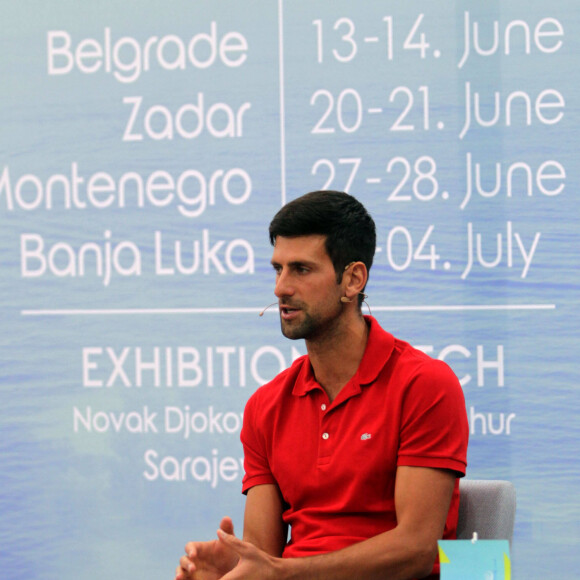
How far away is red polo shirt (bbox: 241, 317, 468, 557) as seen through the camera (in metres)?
1.79

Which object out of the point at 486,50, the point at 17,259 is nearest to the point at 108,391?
the point at 17,259

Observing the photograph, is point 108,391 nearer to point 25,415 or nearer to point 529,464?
point 25,415

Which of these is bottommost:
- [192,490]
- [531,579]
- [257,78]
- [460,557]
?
[531,579]

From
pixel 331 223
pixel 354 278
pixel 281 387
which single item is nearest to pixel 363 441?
pixel 281 387

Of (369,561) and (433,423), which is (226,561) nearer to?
(369,561)

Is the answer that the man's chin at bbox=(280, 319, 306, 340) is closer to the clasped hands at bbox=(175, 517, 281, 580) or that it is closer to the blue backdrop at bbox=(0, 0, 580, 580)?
the clasped hands at bbox=(175, 517, 281, 580)

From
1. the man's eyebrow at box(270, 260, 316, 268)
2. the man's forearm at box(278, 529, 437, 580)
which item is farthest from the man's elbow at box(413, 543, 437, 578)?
the man's eyebrow at box(270, 260, 316, 268)

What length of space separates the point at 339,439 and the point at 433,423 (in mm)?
213

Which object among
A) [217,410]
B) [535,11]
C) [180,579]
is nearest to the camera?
[180,579]

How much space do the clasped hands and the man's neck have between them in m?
0.41

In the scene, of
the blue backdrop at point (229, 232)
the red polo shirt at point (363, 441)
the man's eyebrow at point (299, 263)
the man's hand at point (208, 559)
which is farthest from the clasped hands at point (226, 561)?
the blue backdrop at point (229, 232)

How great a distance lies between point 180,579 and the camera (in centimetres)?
170

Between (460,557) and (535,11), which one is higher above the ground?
(535,11)

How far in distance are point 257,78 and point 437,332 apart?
108 centimetres
